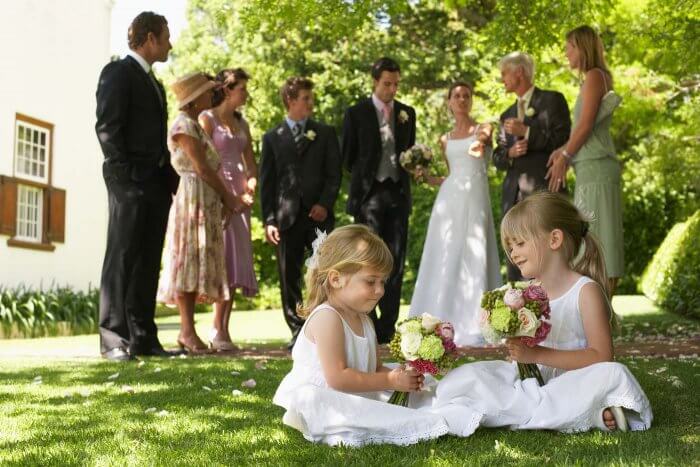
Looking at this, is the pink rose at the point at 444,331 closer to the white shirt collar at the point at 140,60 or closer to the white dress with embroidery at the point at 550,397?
the white dress with embroidery at the point at 550,397

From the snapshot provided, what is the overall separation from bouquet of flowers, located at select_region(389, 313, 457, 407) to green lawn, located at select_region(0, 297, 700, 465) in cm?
31

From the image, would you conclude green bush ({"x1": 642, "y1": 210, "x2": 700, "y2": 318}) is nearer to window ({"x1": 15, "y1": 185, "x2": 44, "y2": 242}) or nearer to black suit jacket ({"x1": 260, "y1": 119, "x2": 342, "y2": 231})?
black suit jacket ({"x1": 260, "y1": 119, "x2": 342, "y2": 231})

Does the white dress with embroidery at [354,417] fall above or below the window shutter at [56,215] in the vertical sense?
below

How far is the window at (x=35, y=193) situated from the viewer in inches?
602

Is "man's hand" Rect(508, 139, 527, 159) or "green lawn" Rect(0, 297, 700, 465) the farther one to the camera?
"man's hand" Rect(508, 139, 527, 159)

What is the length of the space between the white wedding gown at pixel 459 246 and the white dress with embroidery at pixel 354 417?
5.03 meters

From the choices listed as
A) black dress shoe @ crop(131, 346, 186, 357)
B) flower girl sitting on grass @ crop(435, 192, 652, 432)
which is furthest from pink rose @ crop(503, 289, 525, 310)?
black dress shoe @ crop(131, 346, 186, 357)

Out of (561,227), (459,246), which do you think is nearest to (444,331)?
(561,227)

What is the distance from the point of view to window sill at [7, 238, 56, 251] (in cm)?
1505

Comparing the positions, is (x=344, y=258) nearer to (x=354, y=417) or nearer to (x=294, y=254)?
(x=354, y=417)

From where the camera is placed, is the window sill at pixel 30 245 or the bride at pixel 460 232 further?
the window sill at pixel 30 245

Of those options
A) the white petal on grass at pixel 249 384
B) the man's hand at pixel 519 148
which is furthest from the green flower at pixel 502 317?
the man's hand at pixel 519 148

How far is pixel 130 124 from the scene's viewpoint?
→ 24.2 feet

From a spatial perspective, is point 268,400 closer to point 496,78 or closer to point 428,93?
point 496,78
